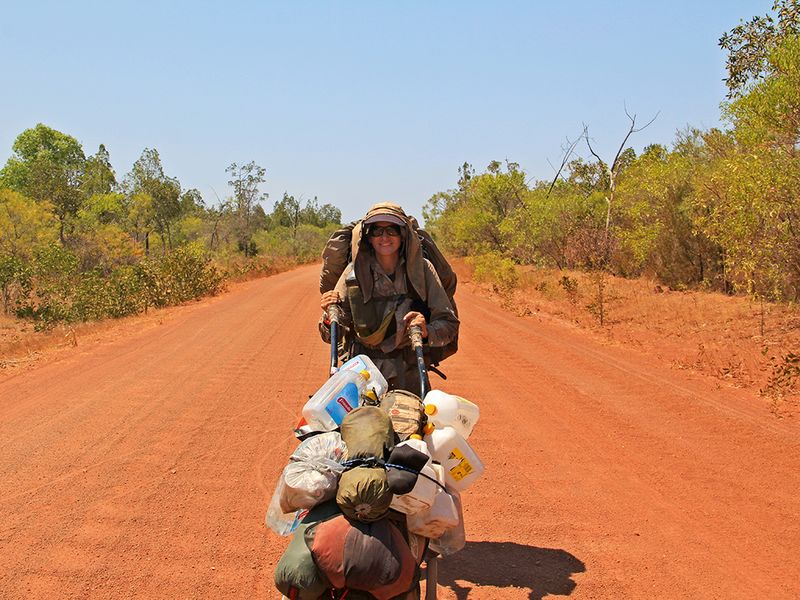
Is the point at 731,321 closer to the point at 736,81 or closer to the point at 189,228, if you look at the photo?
the point at 736,81

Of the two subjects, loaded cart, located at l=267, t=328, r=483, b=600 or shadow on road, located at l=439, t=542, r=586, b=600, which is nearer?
loaded cart, located at l=267, t=328, r=483, b=600

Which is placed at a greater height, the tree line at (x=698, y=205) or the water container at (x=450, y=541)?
the tree line at (x=698, y=205)

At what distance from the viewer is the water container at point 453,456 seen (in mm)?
3164

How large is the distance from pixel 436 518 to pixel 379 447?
1.37ft

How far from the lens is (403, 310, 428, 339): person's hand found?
390 centimetres

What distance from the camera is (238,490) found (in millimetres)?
5551

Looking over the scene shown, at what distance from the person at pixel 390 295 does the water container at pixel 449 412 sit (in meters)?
0.66

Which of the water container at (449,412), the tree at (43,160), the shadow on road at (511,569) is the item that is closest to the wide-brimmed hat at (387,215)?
the water container at (449,412)

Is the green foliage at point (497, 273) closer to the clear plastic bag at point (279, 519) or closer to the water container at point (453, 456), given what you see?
the water container at point (453, 456)

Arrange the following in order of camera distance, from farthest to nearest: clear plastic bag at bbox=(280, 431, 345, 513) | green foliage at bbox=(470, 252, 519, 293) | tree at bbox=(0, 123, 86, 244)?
tree at bbox=(0, 123, 86, 244) < green foliage at bbox=(470, 252, 519, 293) < clear plastic bag at bbox=(280, 431, 345, 513)

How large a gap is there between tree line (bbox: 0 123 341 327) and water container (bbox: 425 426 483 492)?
16.8 meters

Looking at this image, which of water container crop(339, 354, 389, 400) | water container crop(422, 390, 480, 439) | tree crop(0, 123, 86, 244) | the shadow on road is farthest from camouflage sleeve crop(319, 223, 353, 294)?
tree crop(0, 123, 86, 244)

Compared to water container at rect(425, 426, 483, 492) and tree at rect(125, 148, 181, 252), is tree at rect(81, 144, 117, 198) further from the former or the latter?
water container at rect(425, 426, 483, 492)

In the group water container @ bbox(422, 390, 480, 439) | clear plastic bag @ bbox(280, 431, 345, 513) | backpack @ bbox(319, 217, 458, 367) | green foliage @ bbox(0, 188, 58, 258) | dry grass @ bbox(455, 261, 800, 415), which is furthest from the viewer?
green foliage @ bbox(0, 188, 58, 258)
